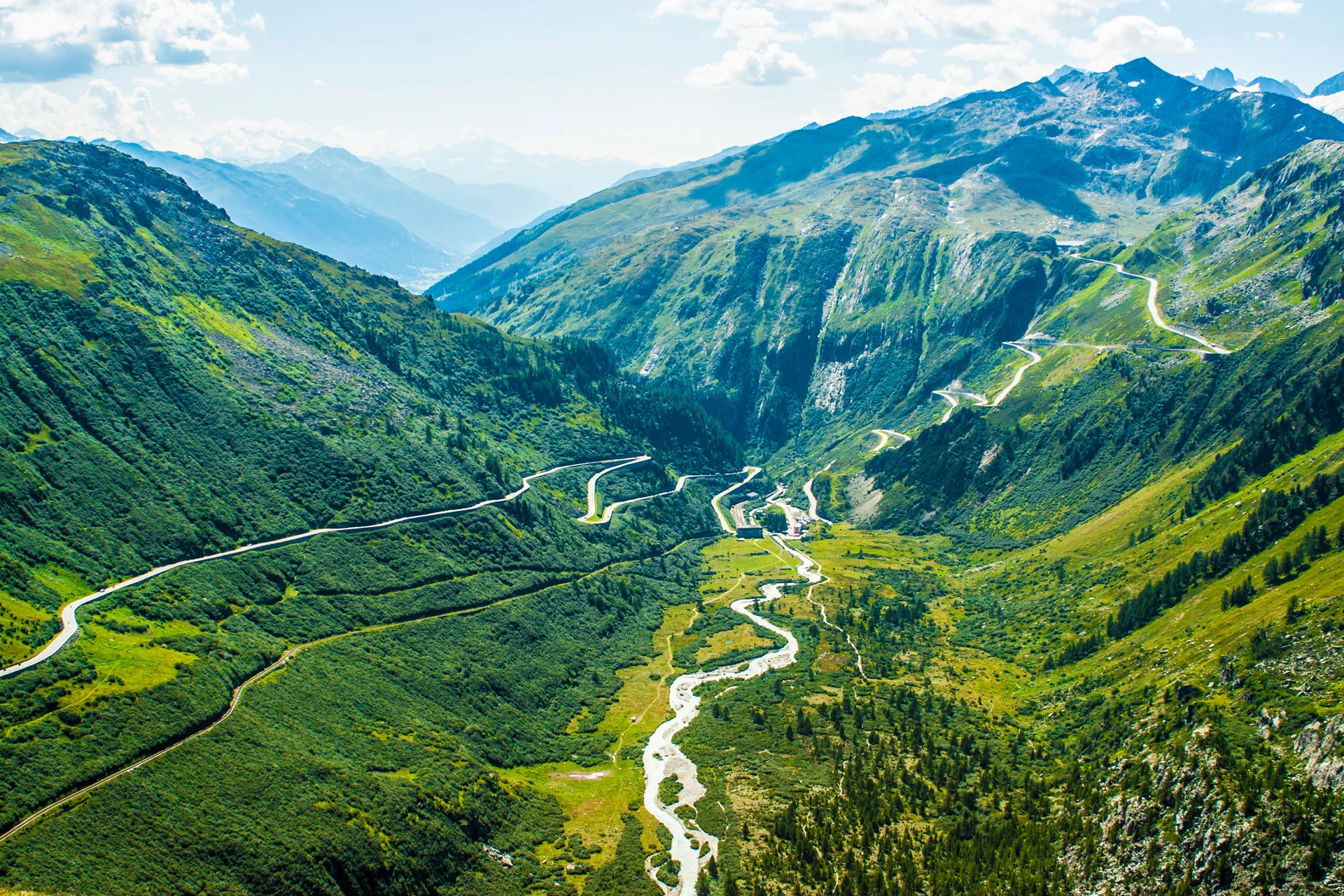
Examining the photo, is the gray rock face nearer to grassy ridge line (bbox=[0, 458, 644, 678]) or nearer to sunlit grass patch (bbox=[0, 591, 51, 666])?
grassy ridge line (bbox=[0, 458, 644, 678])

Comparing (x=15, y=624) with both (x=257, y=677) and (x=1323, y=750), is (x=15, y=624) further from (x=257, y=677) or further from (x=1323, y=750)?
(x=1323, y=750)

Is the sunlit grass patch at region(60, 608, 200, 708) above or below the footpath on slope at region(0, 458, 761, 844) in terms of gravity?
above

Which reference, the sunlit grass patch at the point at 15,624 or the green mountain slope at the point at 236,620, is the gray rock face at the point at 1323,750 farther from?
the sunlit grass patch at the point at 15,624

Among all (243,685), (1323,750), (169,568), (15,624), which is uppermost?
(15,624)

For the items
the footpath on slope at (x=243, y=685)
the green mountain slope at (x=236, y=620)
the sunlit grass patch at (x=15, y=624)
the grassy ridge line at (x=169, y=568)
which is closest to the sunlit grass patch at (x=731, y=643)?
the green mountain slope at (x=236, y=620)

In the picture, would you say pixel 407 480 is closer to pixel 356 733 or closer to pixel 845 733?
pixel 356 733

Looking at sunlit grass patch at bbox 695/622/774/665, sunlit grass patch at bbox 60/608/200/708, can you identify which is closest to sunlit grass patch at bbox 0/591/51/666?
sunlit grass patch at bbox 60/608/200/708

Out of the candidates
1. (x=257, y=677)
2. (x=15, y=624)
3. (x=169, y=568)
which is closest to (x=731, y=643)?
(x=257, y=677)
